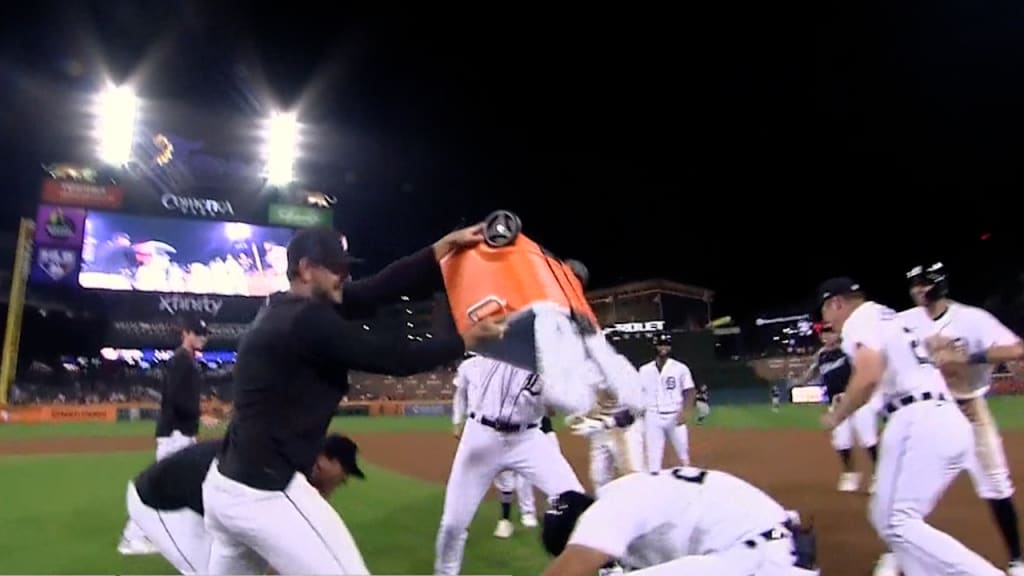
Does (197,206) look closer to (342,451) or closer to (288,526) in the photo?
(342,451)

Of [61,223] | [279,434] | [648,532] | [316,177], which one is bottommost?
[648,532]

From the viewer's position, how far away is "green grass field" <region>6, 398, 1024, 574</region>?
6.25 m

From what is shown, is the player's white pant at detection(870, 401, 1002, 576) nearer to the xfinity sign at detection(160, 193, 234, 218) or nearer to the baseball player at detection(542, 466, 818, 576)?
the baseball player at detection(542, 466, 818, 576)

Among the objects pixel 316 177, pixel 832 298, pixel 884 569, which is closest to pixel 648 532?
pixel 832 298

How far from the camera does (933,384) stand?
453 centimetres

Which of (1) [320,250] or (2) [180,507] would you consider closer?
(1) [320,250]

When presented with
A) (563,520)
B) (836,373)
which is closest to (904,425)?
(563,520)

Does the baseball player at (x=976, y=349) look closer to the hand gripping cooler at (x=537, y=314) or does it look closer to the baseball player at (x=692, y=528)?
the baseball player at (x=692, y=528)

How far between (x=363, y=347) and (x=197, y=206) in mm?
34200

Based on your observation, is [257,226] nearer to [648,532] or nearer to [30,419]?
[30,419]

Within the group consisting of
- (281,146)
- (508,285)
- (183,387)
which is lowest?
(183,387)

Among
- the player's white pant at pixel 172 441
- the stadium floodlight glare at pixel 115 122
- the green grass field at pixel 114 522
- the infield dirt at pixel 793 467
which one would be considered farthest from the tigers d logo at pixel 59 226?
the player's white pant at pixel 172 441

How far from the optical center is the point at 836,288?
4.70m

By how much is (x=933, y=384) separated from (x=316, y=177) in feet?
128
